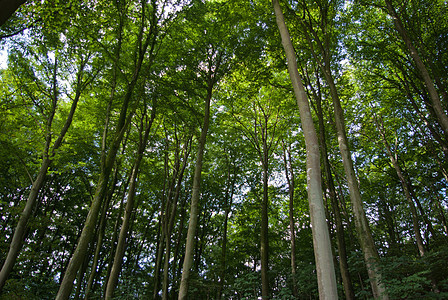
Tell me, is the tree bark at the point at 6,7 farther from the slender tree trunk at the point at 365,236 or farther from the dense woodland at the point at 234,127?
the slender tree trunk at the point at 365,236

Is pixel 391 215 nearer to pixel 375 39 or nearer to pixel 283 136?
pixel 283 136

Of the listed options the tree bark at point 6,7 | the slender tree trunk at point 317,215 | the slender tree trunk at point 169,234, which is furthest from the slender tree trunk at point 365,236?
the slender tree trunk at point 169,234

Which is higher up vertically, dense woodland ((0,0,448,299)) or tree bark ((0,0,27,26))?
dense woodland ((0,0,448,299))

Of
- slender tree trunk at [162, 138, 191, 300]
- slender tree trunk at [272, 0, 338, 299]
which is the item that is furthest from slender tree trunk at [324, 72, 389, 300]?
slender tree trunk at [162, 138, 191, 300]

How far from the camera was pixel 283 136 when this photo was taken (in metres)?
14.2

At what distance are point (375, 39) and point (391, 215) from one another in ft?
43.6

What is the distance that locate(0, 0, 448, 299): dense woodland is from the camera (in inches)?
240

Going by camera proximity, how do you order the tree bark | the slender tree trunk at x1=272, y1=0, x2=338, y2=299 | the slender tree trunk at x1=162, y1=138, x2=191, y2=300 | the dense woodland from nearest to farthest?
the tree bark < the slender tree trunk at x1=272, y1=0, x2=338, y2=299 < the dense woodland < the slender tree trunk at x1=162, y1=138, x2=191, y2=300

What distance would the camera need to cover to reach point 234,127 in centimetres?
1367

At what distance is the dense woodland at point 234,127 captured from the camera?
240 inches

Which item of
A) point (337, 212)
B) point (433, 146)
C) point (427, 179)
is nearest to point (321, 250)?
point (337, 212)

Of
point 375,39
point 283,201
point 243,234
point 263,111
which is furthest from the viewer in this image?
point 283,201

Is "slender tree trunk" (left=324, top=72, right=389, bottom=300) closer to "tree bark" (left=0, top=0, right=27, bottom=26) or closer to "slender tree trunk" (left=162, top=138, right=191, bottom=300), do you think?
"tree bark" (left=0, top=0, right=27, bottom=26)

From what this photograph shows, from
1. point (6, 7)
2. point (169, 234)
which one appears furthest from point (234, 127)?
point (6, 7)
